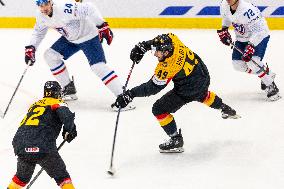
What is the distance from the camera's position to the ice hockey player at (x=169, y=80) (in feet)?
12.2

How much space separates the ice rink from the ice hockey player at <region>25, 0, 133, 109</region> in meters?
0.39

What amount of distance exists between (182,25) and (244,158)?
3.49 m

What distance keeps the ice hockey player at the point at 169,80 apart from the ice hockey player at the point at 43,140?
0.59m

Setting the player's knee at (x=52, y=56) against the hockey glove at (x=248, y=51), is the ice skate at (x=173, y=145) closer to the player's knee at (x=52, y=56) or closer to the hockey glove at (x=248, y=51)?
the hockey glove at (x=248, y=51)

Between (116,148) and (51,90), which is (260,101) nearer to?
(116,148)

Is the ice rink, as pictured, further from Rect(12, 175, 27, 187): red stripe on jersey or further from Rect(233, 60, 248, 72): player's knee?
Rect(12, 175, 27, 187): red stripe on jersey

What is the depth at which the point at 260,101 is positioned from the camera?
4910 millimetres

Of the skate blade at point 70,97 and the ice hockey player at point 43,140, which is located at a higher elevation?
the ice hockey player at point 43,140

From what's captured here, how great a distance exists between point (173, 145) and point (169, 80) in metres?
0.48

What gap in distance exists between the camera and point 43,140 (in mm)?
3180

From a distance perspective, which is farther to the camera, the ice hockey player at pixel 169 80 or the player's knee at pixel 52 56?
the player's knee at pixel 52 56

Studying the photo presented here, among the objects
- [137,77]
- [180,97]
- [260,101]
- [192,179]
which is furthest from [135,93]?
[137,77]

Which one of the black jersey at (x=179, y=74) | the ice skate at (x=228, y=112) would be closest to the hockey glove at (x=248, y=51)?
the ice skate at (x=228, y=112)

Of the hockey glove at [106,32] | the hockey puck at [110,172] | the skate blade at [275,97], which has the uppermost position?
the hockey glove at [106,32]
